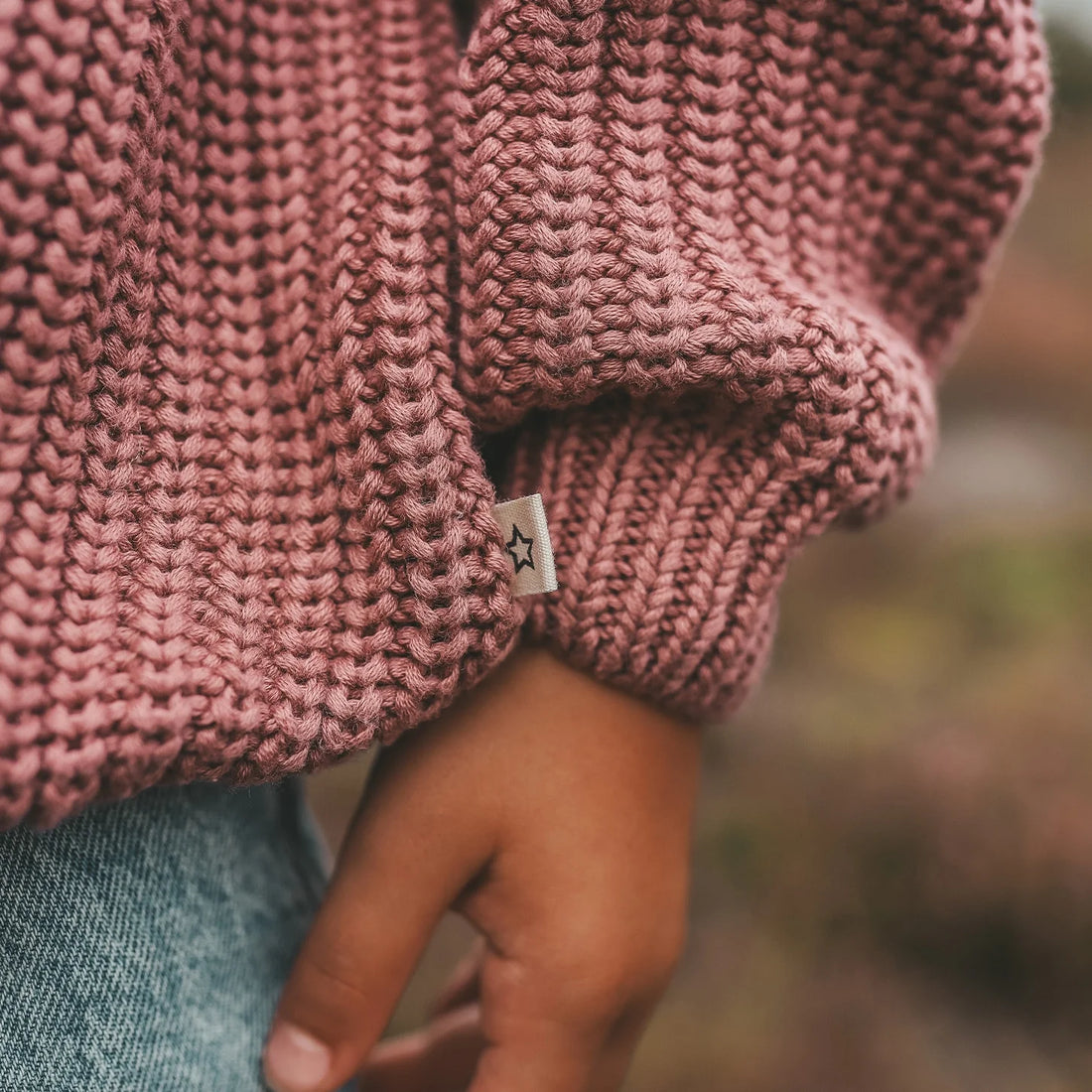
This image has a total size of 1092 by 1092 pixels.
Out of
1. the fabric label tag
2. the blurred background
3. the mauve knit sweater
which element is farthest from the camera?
the blurred background

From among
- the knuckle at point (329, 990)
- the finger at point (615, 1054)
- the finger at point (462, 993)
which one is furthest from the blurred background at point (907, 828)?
the knuckle at point (329, 990)

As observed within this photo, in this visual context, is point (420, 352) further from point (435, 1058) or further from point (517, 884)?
point (435, 1058)

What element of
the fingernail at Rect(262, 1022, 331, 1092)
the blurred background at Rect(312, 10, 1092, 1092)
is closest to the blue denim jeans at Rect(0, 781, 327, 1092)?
the fingernail at Rect(262, 1022, 331, 1092)

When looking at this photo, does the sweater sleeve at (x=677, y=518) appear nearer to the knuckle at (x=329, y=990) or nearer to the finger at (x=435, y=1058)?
the knuckle at (x=329, y=990)

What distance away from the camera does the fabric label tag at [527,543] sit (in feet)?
1.74

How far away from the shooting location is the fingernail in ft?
1.90

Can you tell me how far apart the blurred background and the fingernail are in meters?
0.85

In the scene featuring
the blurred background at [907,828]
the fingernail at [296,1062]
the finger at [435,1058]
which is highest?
the fingernail at [296,1062]

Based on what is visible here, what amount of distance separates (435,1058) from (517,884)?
34 cm

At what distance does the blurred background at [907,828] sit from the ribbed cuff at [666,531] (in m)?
0.96

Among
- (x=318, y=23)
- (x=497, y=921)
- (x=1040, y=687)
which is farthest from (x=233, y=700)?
(x=1040, y=687)

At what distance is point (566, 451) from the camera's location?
1.83ft

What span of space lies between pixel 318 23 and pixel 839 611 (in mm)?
1448

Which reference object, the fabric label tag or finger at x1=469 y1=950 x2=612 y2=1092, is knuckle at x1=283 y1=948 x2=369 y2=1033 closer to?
finger at x1=469 y1=950 x2=612 y2=1092
